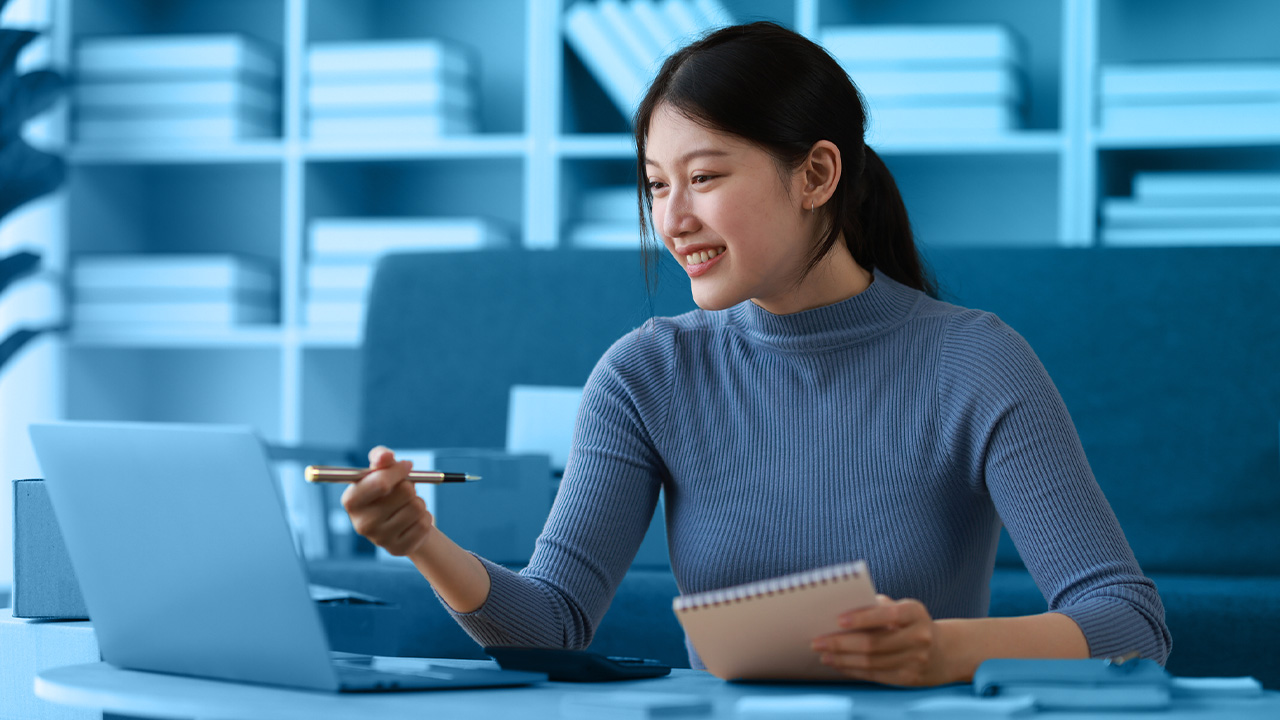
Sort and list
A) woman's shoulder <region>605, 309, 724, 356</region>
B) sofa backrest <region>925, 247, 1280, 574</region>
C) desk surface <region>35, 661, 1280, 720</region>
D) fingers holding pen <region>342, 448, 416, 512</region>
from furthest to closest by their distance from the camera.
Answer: sofa backrest <region>925, 247, 1280, 574</region>, woman's shoulder <region>605, 309, 724, 356</region>, fingers holding pen <region>342, 448, 416, 512</region>, desk surface <region>35, 661, 1280, 720</region>

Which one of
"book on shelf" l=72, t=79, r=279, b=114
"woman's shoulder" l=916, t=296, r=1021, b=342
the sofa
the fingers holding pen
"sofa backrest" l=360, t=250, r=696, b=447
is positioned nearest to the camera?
the fingers holding pen

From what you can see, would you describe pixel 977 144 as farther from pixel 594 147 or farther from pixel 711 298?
pixel 711 298

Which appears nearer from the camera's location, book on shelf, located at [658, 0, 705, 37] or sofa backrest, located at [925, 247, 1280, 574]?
sofa backrest, located at [925, 247, 1280, 574]

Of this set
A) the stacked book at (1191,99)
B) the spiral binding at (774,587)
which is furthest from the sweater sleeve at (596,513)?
the stacked book at (1191,99)

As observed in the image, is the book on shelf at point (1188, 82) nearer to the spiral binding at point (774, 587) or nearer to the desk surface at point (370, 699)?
the desk surface at point (370, 699)

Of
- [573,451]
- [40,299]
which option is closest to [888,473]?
[573,451]

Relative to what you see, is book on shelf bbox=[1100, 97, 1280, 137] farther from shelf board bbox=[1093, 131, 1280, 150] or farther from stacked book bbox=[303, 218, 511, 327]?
stacked book bbox=[303, 218, 511, 327]

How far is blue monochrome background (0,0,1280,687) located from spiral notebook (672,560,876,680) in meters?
1.06

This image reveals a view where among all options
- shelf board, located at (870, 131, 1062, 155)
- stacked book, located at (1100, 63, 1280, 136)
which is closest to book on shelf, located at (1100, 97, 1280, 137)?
stacked book, located at (1100, 63, 1280, 136)

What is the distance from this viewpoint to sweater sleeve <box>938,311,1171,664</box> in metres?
0.94

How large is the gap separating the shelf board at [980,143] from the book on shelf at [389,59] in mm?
988

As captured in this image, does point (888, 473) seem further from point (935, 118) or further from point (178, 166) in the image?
point (178, 166)

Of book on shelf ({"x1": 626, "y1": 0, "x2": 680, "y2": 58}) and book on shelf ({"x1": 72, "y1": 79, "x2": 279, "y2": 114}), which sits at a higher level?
book on shelf ({"x1": 626, "y1": 0, "x2": 680, "y2": 58})

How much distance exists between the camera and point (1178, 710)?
2.21 ft
